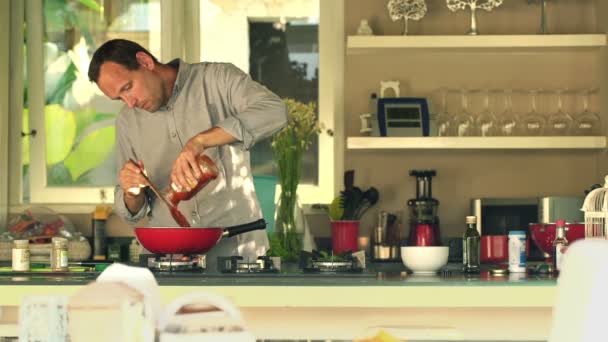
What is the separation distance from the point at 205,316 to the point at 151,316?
0.07 metres

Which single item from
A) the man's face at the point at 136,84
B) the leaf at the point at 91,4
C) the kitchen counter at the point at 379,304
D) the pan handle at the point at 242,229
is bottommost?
the kitchen counter at the point at 379,304

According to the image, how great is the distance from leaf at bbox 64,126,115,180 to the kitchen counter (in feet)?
9.60

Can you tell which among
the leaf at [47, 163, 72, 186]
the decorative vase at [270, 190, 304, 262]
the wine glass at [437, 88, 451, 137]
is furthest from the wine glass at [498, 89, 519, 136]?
the leaf at [47, 163, 72, 186]

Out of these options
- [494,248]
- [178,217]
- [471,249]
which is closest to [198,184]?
[178,217]

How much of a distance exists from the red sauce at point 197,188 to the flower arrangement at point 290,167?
1485 millimetres

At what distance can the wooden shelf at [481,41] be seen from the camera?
5715 millimetres

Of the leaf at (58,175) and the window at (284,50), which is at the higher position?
the window at (284,50)

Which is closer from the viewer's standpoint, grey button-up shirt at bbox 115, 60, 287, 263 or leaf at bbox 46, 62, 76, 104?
grey button-up shirt at bbox 115, 60, 287, 263

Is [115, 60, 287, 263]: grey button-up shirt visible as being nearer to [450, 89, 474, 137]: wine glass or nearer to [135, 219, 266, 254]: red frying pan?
[135, 219, 266, 254]: red frying pan

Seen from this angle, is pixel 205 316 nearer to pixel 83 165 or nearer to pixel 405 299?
pixel 405 299

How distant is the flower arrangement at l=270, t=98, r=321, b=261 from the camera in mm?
5547

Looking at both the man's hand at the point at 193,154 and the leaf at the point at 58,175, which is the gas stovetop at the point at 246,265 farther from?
the leaf at the point at 58,175

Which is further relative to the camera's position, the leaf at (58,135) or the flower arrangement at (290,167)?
the leaf at (58,135)

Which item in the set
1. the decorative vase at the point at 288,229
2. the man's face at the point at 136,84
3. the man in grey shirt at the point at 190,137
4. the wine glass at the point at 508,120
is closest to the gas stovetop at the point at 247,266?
the man in grey shirt at the point at 190,137
